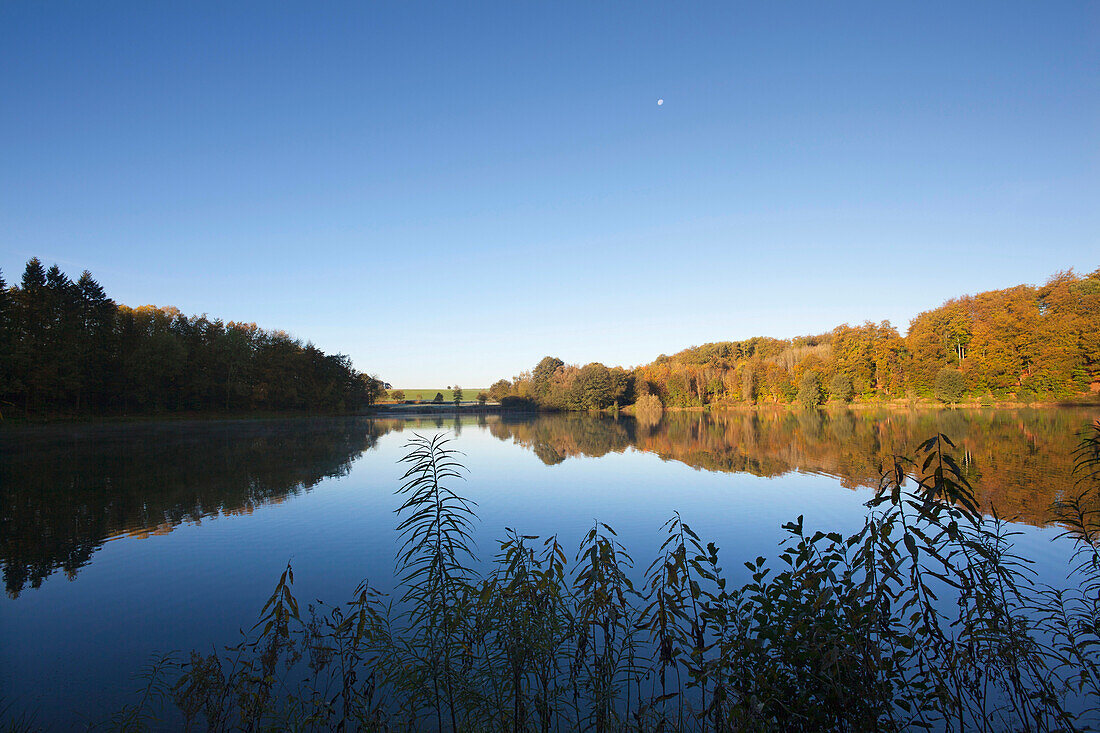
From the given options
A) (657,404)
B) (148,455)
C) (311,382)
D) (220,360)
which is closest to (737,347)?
(657,404)

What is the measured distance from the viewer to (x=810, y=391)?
72.9 meters

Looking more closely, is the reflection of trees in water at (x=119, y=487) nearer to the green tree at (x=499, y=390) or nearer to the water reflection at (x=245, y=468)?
the water reflection at (x=245, y=468)

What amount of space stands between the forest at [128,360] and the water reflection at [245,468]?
10.9m

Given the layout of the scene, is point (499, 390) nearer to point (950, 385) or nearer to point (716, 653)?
point (950, 385)

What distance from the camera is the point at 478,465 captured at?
76.0 ft

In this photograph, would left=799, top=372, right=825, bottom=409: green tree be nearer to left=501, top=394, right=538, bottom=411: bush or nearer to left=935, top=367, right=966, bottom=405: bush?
left=935, top=367, right=966, bottom=405: bush

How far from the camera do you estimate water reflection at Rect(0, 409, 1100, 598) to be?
11.8 metres

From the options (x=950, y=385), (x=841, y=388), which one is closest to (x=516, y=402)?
(x=841, y=388)

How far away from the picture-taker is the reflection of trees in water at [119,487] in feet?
35.1

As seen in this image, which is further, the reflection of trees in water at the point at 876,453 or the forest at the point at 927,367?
the forest at the point at 927,367

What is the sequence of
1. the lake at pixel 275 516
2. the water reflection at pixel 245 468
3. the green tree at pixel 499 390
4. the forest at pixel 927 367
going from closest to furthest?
the lake at pixel 275 516 → the water reflection at pixel 245 468 → the forest at pixel 927 367 → the green tree at pixel 499 390

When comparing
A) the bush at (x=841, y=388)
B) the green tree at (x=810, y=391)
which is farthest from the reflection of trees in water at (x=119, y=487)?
the bush at (x=841, y=388)

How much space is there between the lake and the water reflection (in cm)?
9

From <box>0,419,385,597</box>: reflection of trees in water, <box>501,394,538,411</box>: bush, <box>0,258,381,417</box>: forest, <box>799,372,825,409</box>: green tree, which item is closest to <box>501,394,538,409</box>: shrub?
<box>501,394,538,411</box>: bush
